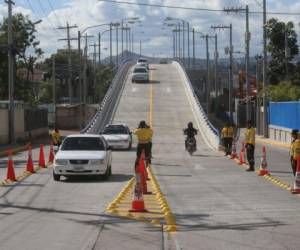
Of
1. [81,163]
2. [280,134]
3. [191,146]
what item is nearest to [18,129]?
[280,134]

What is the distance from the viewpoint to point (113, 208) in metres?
15.6

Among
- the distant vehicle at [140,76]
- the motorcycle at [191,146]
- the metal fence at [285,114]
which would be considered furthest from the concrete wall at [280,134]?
the distant vehicle at [140,76]

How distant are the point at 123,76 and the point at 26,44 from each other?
73.7ft

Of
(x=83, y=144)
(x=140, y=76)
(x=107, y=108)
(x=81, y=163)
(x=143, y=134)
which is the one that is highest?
(x=140, y=76)

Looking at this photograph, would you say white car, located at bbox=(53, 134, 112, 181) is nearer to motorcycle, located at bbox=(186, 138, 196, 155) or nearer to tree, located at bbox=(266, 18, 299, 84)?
motorcycle, located at bbox=(186, 138, 196, 155)

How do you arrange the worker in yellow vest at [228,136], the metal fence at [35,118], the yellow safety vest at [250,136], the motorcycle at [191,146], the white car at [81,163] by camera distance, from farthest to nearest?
the metal fence at [35,118] < the motorcycle at [191,146] < the worker in yellow vest at [228,136] < the yellow safety vest at [250,136] < the white car at [81,163]

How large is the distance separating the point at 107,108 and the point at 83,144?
160ft

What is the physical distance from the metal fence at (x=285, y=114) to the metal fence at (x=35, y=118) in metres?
20.2

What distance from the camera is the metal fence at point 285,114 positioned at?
49.9 metres

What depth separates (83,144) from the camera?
81.0 feet

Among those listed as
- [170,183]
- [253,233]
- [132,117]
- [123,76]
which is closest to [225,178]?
[170,183]

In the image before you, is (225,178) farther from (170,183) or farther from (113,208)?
(113,208)

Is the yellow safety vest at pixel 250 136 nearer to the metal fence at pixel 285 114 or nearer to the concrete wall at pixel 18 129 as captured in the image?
the metal fence at pixel 285 114

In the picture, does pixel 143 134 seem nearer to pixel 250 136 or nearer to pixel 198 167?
pixel 198 167
